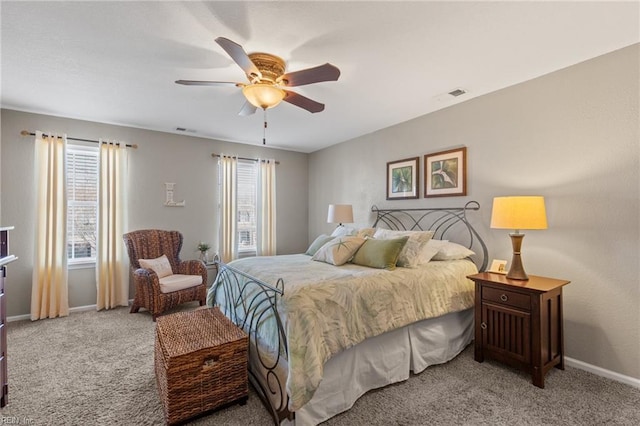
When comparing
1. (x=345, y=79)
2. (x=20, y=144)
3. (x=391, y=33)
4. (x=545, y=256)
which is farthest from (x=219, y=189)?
(x=545, y=256)

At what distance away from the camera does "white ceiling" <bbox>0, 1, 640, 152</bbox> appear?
1906 millimetres

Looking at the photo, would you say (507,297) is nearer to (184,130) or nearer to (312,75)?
(312,75)

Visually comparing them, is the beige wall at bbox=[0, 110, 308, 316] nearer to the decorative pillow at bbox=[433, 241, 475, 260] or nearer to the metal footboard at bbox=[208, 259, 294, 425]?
the metal footboard at bbox=[208, 259, 294, 425]

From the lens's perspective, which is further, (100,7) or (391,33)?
(391,33)

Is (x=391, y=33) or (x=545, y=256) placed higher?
(x=391, y=33)

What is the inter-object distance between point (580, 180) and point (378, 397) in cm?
245

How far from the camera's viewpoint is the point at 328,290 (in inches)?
82.0

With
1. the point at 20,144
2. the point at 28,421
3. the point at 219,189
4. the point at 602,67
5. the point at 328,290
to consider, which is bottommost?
the point at 28,421

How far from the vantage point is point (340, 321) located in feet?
6.67

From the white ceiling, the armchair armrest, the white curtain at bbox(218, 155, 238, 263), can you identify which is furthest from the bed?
the white curtain at bbox(218, 155, 238, 263)

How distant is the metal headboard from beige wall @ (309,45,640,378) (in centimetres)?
11

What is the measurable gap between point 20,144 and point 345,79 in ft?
13.4

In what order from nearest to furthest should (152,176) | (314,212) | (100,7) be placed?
(100,7)
(152,176)
(314,212)

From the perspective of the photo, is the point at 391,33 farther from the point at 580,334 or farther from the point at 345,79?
the point at 580,334
